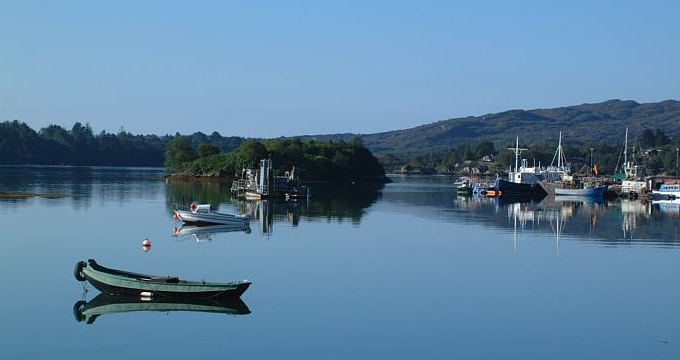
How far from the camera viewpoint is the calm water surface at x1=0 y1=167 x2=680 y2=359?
25.8m

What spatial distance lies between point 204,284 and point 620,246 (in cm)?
3091

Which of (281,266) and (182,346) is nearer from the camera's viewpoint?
(182,346)

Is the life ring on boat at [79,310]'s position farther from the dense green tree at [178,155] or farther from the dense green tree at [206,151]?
the dense green tree at [206,151]

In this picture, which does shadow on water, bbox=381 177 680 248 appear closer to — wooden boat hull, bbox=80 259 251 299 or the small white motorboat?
the small white motorboat

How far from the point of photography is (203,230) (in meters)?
56.0

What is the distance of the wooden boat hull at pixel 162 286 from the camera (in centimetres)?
2991

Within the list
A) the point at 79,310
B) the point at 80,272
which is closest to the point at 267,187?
the point at 80,272

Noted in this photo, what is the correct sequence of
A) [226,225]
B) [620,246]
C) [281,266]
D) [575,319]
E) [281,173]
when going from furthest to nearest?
[281,173] < [226,225] < [620,246] < [281,266] < [575,319]

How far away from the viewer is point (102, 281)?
102 feet

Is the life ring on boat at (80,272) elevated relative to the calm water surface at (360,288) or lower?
elevated

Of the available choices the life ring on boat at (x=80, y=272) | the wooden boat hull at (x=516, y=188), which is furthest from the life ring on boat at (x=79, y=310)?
the wooden boat hull at (x=516, y=188)

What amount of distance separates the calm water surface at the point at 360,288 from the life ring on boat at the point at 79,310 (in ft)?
0.93

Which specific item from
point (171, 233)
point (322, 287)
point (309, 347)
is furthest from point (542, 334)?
point (171, 233)

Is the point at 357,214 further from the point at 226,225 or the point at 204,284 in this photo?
the point at 204,284
